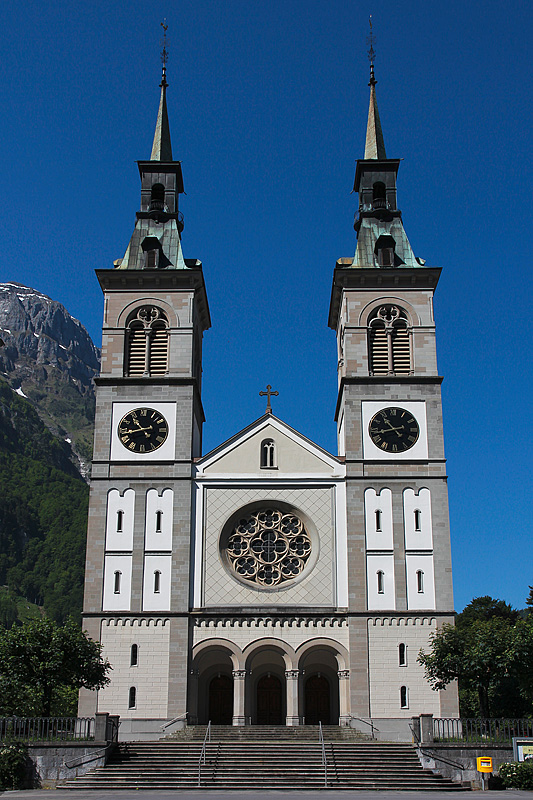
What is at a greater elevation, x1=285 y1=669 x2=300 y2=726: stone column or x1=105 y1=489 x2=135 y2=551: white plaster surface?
x1=105 y1=489 x2=135 y2=551: white plaster surface

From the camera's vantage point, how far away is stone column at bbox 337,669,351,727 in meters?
37.1

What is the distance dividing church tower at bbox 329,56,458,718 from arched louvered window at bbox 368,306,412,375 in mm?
47

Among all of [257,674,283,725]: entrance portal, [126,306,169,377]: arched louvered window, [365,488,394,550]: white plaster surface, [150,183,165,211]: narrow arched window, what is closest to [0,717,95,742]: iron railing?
[257,674,283,725]: entrance portal

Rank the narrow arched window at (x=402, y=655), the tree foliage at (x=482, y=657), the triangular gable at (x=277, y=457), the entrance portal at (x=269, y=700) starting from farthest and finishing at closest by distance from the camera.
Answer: the triangular gable at (x=277, y=457), the entrance portal at (x=269, y=700), the narrow arched window at (x=402, y=655), the tree foliage at (x=482, y=657)

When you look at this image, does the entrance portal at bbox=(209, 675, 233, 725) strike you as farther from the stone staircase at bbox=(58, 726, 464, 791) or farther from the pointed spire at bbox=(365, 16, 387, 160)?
the pointed spire at bbox=(365, 16, 387, 160)

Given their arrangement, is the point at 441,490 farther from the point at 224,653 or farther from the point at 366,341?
the point at 224,653

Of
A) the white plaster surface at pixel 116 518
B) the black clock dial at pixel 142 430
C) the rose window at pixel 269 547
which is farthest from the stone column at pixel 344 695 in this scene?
the black clock dial at pixel 142 430

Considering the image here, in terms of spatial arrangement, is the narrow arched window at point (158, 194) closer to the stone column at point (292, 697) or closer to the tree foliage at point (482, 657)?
the stone column at point (292, 697)

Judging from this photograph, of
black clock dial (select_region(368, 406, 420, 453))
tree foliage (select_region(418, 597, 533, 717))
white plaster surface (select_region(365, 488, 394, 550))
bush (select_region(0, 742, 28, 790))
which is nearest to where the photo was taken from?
bush (select_region(0, 742, 28, 790))

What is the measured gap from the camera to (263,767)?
99.0ft

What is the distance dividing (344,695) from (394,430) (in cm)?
1155

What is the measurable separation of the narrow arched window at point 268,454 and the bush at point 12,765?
16320 mm

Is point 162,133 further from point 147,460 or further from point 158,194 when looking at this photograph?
point 147,460

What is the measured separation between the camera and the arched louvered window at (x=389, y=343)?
42.7 meters
